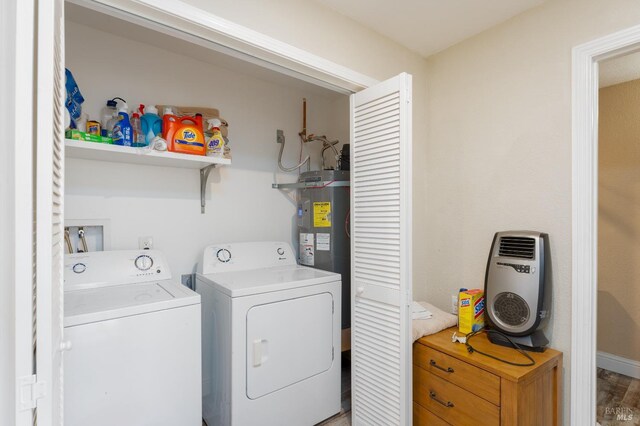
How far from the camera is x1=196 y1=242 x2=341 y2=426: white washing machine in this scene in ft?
5.41

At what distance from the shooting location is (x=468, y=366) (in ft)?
4.99

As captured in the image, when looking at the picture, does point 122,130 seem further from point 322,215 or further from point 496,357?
point 496,357

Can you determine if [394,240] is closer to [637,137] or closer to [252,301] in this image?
[252,301]

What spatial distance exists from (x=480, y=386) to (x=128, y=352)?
159 cm

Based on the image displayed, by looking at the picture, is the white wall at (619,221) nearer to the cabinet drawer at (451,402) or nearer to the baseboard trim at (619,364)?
the baseboard trim at (619,364)

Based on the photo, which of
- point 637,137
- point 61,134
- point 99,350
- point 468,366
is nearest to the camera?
point 61,134

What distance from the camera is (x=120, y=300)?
1434 mm

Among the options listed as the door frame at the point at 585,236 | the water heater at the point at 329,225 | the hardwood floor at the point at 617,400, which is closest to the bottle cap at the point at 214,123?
the water heater at the point at 329,225

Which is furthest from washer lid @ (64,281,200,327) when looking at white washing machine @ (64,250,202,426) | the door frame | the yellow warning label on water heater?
the door frame

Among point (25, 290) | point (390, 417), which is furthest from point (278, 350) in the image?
point (25, 290)

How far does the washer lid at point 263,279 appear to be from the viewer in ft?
5.51

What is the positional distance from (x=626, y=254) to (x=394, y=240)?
2256 millimetres

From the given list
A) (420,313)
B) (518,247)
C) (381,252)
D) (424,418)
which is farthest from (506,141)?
(424,418)

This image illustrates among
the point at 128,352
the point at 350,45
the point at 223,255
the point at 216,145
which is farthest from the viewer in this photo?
the point at 223,255
